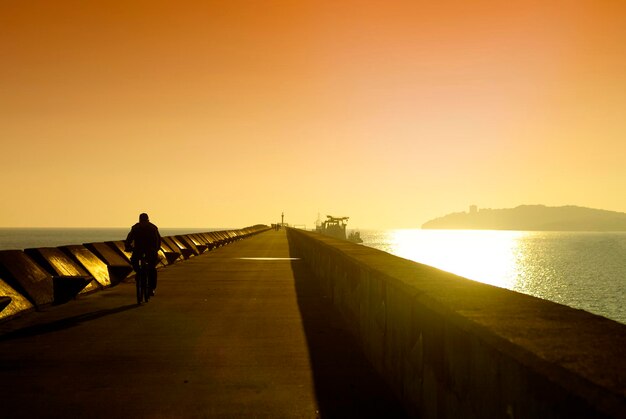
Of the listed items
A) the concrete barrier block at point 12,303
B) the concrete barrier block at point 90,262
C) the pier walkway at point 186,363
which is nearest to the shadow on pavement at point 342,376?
the pier walkway at point 186,363

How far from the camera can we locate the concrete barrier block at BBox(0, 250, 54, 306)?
1245 cm

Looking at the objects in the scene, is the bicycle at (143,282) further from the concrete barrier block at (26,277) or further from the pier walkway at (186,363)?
the concrete barrier block at (26,277)

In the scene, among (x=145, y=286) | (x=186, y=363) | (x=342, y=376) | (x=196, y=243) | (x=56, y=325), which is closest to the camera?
(x=342, y=376)

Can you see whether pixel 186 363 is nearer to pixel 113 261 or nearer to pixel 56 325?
pixel 56 325

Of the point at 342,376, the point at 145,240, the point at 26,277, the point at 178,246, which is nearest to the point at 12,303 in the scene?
the point at 26,277

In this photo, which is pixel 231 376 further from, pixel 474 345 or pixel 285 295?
pixel 285 295

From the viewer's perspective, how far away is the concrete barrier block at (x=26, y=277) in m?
12.5

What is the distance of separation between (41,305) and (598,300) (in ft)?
240

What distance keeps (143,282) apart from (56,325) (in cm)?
322

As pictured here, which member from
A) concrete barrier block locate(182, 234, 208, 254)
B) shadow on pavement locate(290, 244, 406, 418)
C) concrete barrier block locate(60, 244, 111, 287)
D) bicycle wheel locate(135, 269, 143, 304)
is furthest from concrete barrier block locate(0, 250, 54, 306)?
concrete barrier block locate(182, 234, 208, 254)

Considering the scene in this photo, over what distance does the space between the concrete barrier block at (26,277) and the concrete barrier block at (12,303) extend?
218 millimetres

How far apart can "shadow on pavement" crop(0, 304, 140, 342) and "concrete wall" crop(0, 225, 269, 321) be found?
700 mm

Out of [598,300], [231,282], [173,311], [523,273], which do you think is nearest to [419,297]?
[173,311]

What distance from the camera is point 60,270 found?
48.6 ft
